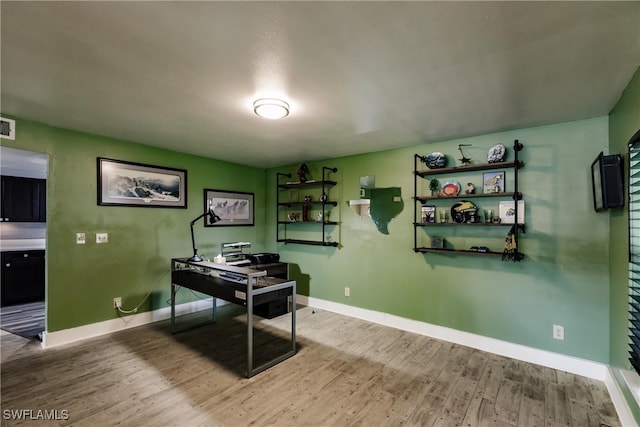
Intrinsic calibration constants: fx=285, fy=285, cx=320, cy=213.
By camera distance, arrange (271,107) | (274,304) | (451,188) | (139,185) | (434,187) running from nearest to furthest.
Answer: (271,107)
(451,188)
(434,187)
(139,185)
(274,304)

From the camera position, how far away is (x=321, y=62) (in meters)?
1.77

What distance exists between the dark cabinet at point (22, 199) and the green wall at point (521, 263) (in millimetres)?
5163

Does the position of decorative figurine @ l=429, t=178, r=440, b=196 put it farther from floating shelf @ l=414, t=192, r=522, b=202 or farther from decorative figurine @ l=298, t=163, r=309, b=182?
decorative figurine @ l=298, t=163, r=309, b=182

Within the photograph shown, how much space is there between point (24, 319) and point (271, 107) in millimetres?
4476

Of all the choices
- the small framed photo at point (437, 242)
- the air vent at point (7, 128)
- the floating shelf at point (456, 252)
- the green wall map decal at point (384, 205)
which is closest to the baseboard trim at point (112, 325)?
the air vent at point (7, 128)

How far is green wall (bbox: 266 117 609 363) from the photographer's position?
258cm

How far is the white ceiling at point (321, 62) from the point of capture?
1359mm

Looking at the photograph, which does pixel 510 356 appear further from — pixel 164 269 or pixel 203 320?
pixel 164 269

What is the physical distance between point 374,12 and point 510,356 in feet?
10.9

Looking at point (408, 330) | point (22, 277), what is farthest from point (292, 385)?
point (22, 277)

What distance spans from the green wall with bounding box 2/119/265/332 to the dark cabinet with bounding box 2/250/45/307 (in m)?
2.33

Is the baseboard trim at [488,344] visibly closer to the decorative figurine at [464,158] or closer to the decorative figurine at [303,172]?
the decorative figurine at [464,158]

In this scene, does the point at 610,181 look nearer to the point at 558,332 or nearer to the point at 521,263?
the point at 521,263

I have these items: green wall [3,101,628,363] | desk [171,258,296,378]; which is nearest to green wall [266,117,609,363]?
green wall [3,101,628,363]
